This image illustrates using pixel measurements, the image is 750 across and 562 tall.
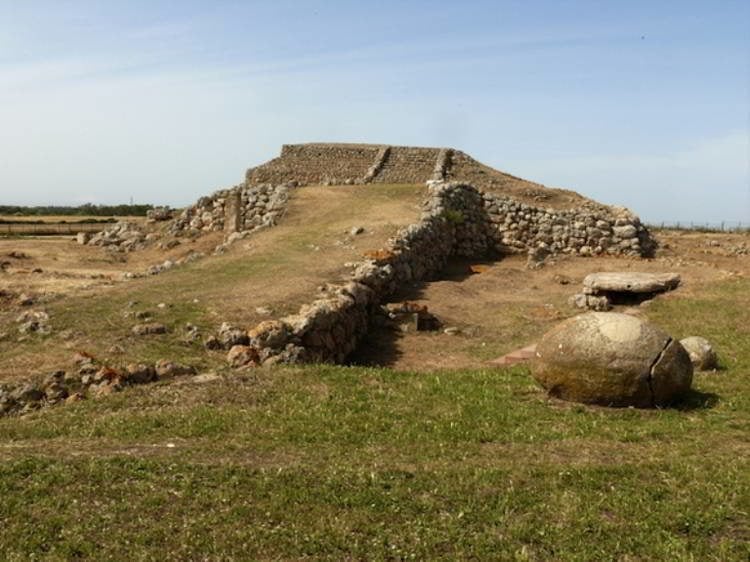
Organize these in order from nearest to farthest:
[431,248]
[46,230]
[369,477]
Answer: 1. [369,477]
2. [431,248]
3. [46,230]

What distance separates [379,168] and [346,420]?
29.1 m

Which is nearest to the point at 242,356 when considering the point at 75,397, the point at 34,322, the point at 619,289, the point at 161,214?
the point at 75,397

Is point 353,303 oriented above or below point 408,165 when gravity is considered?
below

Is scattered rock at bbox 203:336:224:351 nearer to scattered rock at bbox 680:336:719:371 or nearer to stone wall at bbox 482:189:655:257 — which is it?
scattered rock at bbox 680:336:719:371

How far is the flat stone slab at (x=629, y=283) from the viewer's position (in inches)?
822

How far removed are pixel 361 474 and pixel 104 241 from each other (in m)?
27.2

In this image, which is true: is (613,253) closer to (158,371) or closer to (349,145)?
(349,145)

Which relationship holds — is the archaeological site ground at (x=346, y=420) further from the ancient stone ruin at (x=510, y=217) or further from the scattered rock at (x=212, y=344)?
the ancient stone ruin at (x=510, y=217)

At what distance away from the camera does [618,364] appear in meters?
10.3

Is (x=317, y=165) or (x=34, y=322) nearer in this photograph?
(x=34, y=322)

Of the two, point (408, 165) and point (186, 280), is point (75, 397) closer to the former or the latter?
point (186, 280)

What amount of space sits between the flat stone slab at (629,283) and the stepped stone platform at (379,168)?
1453 cm

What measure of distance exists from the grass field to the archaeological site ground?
0.03 metres

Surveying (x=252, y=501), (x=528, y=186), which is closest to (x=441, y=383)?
(x=252, y=501)
